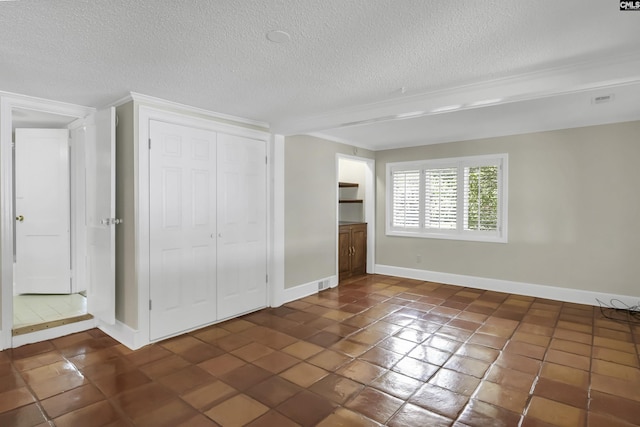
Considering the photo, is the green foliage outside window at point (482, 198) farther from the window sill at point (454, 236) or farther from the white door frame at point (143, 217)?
the white door frame at point (143, 217)

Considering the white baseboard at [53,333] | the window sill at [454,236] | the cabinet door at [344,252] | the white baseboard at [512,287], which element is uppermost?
the window sill at [454,236]

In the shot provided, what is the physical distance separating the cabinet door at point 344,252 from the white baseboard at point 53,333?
3.57m

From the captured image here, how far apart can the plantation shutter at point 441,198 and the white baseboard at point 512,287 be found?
0.83 metres

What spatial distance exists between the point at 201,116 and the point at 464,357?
11.5ft

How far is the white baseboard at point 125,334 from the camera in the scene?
3242 millimetres

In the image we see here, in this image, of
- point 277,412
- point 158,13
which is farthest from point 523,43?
point 277,412

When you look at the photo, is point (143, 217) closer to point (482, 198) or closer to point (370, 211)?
point (370, 211)

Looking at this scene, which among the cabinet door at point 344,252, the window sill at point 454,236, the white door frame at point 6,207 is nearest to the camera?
the white door frame at point 6,207

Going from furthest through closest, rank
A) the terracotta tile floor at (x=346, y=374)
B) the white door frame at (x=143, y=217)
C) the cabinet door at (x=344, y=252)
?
the cabinet door at (x=344, y=252), the white door frame at (x=143, y=217), the terracotta tile floor at (x=346, y=374)

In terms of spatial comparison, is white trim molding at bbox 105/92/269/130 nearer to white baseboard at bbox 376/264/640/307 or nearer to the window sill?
the window sill

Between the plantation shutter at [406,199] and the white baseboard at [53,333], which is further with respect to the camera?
the plantation shutter at [406,199]

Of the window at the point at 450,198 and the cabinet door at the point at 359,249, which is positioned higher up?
the window at the point at 450,198

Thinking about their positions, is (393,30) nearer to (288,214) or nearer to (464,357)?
(464,357)

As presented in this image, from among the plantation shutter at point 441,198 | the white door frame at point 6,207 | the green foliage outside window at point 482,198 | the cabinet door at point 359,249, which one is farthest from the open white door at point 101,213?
the green foliage outside window at point 482,198
